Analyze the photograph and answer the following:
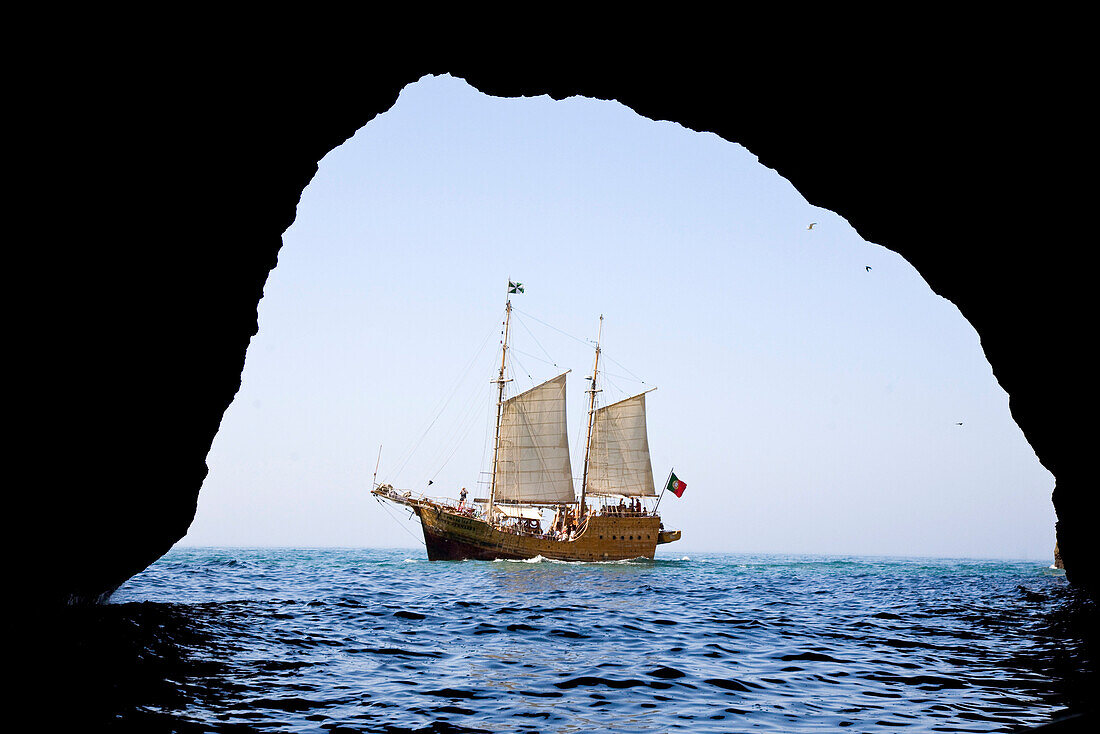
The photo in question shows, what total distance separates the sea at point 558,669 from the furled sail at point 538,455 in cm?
3301

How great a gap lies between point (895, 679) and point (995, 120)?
5.11 meters

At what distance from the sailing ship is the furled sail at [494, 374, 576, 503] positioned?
0.07 meters

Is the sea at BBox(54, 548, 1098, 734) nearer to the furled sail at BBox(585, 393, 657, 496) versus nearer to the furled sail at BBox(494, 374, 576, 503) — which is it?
the furled sail at BBox(494, 374, 576, 503)

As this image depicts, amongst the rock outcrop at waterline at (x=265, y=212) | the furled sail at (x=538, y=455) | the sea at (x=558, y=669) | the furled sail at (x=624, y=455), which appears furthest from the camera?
the furled sail at (x=624, y=455)

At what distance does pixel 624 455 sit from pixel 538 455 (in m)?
6.97

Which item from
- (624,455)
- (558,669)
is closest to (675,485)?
(624,455)

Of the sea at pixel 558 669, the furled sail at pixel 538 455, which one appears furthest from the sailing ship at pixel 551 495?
the sea at pixel 558 669

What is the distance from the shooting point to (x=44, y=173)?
4668mm

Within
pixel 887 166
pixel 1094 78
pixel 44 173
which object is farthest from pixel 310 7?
pixel 1094 78

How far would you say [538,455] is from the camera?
4588 centimetres

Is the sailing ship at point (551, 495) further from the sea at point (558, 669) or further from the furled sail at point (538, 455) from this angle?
the sea at point (558, 669)

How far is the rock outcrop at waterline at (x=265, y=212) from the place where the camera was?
17.0 feet

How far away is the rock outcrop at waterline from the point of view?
5.18m

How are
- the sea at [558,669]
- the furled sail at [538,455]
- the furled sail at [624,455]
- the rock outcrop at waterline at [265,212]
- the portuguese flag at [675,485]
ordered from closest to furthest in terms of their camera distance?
the sea at [558,669], the rock outcrop at waterline at [265,212], the portuguese flag at [675,485], the furled sail at [538,455], the furled sail at [624,455]
